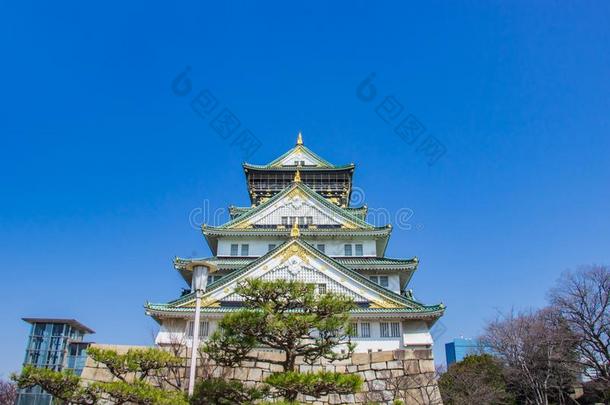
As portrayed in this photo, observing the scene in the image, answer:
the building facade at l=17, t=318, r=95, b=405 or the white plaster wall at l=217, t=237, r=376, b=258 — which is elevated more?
the white plaster wall at l=217, t=237, r=376, b=258

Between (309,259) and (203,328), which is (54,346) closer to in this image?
(203,328)

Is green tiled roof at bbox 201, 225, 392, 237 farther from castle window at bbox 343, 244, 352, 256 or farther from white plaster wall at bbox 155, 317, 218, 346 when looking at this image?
white plaster wall at bbox 155, 317, 218, 346

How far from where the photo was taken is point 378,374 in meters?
15.5

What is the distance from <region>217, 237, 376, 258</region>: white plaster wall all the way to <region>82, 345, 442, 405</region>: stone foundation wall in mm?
15910

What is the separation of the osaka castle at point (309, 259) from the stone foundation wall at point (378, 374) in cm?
466

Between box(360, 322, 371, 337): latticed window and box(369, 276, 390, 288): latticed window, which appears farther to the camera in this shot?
box(369, 276, 390, 288): latticed window

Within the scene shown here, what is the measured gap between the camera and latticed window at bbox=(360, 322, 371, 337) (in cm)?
2446

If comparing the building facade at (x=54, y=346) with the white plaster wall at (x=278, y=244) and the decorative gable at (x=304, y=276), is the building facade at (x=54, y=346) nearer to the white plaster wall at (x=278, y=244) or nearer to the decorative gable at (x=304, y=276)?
the white plaster wall at (x=278, y=244)

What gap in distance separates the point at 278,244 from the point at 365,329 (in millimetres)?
9507

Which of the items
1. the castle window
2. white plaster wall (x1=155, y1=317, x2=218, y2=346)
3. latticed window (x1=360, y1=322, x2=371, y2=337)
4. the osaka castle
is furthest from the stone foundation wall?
the castle window

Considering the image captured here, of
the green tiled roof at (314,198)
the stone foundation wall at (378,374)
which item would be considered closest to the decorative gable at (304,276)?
the green tiled roof at (314,198)

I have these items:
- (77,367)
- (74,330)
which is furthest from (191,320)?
(74,330)

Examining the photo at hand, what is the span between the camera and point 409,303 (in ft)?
80.5

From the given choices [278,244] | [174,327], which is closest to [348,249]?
[278,244]
